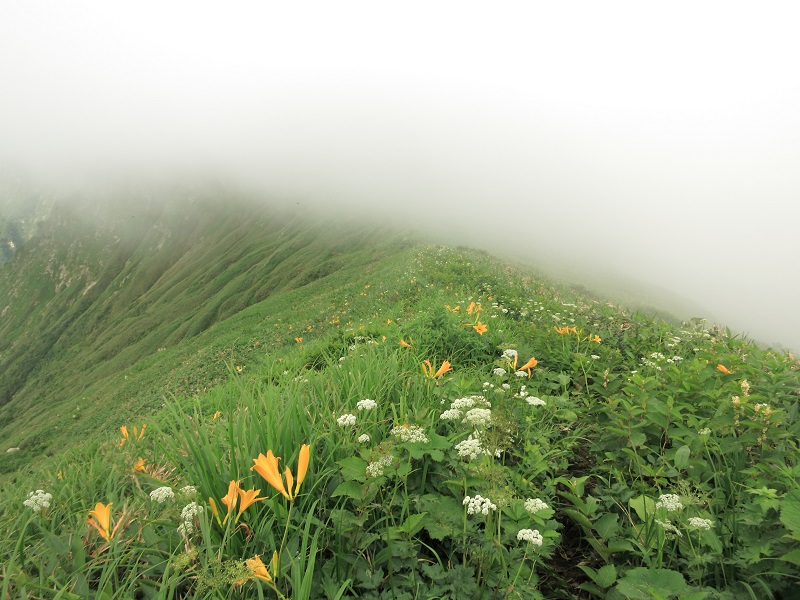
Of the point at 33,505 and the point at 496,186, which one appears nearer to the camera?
the point at 33,505

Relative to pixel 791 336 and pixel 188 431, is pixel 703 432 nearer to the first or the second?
pixel 188 431

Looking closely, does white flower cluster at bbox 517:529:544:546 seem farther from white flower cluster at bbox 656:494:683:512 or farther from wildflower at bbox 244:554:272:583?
wildflower at bbox 244:554:272:583

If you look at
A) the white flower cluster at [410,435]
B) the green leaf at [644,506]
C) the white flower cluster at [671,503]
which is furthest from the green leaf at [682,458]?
the white flower cluster at [410,435]

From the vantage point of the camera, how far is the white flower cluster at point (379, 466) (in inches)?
77.6

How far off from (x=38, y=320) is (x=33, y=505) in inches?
7419

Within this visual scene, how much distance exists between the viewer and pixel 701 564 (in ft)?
6.52

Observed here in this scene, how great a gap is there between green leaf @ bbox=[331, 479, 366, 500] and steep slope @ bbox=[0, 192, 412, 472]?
16.1 metres

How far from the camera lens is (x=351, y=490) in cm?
207

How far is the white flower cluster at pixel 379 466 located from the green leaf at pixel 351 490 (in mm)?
138

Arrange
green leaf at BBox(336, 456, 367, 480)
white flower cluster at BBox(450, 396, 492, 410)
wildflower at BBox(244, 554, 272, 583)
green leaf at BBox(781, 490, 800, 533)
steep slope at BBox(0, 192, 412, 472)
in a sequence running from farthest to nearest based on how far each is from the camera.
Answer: steep slope at BBox(0, 192, 412, 472)
white flower cluster at BBox(450, 396, 492, 410)
green leaf at BBox(336, 456, 367, 480)
green leaf at BBox(781, 490, 800, 533)
wildflower at BBox(244, 554, 272, 583)

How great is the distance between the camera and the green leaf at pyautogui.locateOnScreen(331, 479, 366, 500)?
2045 millimetres

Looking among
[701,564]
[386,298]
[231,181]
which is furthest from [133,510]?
[231,181]

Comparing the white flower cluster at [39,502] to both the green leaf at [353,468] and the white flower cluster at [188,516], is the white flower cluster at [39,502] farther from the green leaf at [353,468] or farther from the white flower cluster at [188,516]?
the green leaf at [353,468]

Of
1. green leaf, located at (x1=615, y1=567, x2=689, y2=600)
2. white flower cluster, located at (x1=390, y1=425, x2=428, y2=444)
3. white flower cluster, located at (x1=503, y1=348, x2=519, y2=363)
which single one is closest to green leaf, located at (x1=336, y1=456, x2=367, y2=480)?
white flower cluster, located at (x1=390, y1=425, x2=428, y2=444)
